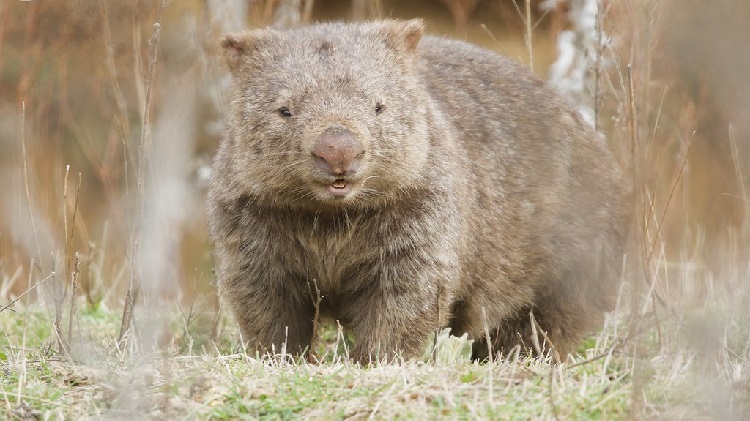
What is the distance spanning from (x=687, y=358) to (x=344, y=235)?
1.69 m

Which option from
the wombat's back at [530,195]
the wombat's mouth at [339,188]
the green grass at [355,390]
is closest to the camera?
the green grass at [355,390]

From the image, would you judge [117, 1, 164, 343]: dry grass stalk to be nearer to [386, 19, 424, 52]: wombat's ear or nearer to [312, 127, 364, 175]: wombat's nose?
[312, 127, 364, 175]: wombat's nose

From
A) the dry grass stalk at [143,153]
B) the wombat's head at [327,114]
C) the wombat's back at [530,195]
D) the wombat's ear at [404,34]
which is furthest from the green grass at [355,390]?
the wombat's ear at [404,34]

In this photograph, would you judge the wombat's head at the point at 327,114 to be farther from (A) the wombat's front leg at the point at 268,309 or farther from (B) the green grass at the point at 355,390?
(B) the green grass at the point at 355,390

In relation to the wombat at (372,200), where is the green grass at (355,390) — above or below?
below

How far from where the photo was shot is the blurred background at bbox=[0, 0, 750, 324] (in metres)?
6.30

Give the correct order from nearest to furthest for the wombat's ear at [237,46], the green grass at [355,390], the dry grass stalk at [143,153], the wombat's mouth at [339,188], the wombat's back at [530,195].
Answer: the green grass at [355,390] → the dry grass stalk at [143,153] → the wombat's mouth at [339,188] → the wombat's ear at [237,46] → the wombat's back at [530,195]

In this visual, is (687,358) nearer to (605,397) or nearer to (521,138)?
(605,397)

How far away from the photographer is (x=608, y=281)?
6562mm

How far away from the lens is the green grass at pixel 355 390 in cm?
397

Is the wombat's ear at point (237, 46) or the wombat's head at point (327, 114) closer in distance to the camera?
the wombat's head at point (327, 114)

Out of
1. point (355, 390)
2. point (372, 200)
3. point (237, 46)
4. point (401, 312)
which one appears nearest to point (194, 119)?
point (237, 46)

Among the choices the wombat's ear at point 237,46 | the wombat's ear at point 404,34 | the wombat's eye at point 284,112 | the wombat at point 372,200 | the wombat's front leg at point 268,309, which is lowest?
the wombat's front leg at point 268,309

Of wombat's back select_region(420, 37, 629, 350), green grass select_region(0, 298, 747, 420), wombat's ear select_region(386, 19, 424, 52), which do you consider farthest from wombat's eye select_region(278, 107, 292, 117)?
green grass select_region(0, 298, 747, 420)
